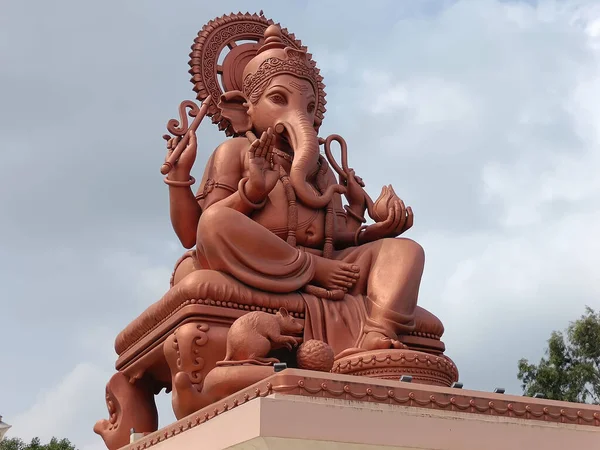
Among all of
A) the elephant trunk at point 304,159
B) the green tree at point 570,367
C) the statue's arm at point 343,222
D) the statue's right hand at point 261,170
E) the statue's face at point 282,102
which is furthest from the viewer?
the green tree at point 570,367

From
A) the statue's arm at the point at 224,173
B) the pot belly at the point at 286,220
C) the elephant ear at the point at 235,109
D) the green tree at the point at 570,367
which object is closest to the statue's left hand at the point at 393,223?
the pot belly at the point at 286,220

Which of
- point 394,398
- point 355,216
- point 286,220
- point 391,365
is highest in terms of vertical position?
point 355,216

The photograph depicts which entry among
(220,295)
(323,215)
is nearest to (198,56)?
(323,215)

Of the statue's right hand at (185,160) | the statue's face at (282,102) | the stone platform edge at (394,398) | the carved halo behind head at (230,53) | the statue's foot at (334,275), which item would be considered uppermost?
the carved halo behind head at (230,53)

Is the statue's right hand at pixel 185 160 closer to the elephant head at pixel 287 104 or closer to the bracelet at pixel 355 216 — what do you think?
the elephant head at pixel 287 104

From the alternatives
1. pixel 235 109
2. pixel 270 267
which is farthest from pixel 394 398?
pixel 235 109

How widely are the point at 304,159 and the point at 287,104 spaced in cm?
58

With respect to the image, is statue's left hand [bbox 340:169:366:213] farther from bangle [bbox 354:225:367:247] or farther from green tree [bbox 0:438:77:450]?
green tree [bbox 0:438:77:450]

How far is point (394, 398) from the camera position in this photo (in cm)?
539

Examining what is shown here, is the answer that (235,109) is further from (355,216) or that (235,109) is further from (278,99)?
(355,216)

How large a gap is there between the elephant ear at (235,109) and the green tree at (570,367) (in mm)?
10207

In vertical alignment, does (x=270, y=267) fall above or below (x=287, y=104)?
below

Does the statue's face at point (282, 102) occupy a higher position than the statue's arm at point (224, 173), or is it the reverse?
the statue's face at point (282, 102)

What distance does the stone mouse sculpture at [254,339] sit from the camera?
6.18 meters
